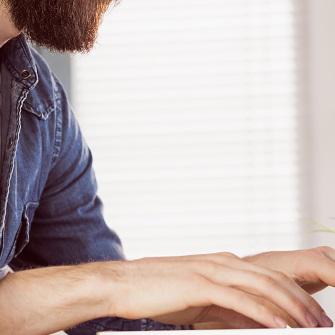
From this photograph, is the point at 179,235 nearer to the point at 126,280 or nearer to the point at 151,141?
the point at 151,141

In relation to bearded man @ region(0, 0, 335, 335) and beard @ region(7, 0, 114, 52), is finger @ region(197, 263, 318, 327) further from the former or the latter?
beard @ region(7, 0, 114, 52)

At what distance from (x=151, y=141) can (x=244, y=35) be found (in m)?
0.44

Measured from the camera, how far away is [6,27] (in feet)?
4.20

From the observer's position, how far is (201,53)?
269 centimetres

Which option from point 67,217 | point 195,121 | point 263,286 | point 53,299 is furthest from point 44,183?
point 195,121

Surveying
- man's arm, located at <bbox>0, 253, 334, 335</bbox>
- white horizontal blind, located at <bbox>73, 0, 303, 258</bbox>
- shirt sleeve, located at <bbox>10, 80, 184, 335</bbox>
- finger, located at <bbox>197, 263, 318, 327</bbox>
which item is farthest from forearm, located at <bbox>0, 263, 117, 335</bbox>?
white horizontal blind, located at <bbox>73, 0, 303, 258</bbox>

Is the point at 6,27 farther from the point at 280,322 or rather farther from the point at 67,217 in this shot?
the point at 280,322

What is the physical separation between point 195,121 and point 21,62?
1.42m

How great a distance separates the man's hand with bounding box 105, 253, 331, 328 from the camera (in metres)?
0.80

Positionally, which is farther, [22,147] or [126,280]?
[22,147]

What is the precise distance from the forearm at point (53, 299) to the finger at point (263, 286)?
10 cm

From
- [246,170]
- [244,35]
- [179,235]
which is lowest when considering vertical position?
[179,235]

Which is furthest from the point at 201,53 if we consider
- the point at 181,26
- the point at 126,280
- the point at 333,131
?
the point at 126,280

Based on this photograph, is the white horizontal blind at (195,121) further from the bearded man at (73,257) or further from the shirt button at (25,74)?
the shirt button at (25,74)
